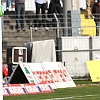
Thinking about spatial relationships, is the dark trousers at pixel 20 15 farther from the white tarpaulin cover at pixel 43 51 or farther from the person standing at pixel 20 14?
the white tarpaulin cover at pixel 43 51

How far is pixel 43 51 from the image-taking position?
2698 centimetres

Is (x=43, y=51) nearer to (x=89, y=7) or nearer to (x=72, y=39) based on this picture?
(x=72, y=39)

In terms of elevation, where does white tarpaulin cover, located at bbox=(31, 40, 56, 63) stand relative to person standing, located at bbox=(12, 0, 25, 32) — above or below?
below

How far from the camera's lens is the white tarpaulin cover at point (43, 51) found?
26.8 m

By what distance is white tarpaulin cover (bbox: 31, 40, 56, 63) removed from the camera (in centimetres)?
2680

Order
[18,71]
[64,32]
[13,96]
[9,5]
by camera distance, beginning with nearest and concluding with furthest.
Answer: [13,96], [18,71], [64,32], [9,5]

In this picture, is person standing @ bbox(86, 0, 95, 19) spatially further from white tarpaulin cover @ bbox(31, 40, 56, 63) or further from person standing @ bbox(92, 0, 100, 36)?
white tarpaulin cover @ bbox(31, 40, 56, 63)

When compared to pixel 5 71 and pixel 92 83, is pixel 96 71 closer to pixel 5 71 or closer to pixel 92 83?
pixel 92 83

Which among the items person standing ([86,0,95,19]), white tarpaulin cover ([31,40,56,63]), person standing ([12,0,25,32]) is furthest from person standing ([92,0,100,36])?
white tarpaulin cover ([31,40,56,63])

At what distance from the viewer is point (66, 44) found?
28.5m

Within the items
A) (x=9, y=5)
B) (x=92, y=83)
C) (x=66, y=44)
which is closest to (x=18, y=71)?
(x=92, y=83)

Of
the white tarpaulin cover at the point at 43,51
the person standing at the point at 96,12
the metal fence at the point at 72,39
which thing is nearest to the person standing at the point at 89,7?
the person standing at the point at 96,12

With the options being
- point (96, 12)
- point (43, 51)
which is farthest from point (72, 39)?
point (96, 12)

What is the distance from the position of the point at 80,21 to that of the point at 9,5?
556cm
